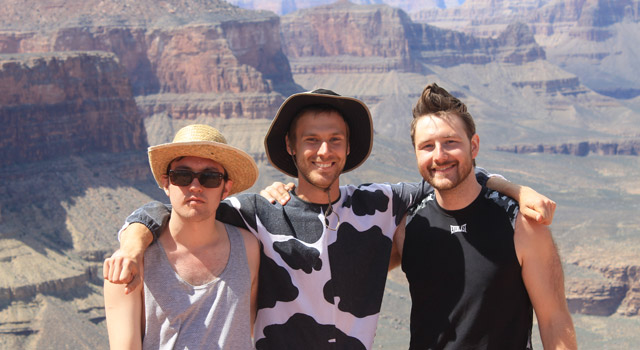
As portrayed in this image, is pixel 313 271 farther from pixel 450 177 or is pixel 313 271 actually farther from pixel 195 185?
pixel 450 177

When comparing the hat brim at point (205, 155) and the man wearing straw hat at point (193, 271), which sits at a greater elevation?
the hat brim at point (205, 155)

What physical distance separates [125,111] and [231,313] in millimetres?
53959

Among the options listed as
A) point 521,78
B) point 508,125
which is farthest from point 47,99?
point 521,78

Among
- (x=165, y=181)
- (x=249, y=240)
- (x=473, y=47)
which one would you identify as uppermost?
(x=165, y=181)

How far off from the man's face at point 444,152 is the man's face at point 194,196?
73.4 inches

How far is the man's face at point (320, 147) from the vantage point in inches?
306

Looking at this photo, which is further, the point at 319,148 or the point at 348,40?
the point at 348,40

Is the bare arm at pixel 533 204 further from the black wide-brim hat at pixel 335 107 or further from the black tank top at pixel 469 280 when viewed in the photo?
the black wide-brim hat at pixel 335 107

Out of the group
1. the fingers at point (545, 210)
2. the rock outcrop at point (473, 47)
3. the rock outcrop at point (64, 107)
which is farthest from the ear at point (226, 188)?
the rock outcrop at point (473, 47)

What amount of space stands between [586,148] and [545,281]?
370ft

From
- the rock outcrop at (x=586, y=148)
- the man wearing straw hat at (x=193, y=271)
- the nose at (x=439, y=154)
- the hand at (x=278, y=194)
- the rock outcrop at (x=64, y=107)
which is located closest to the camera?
the man wearing straw hat at (x=193, y=271)

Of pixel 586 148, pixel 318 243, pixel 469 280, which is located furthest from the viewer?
pixel 586 148

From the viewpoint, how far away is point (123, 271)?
6.73 meters

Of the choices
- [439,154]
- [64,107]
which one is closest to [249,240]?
[439,154]
